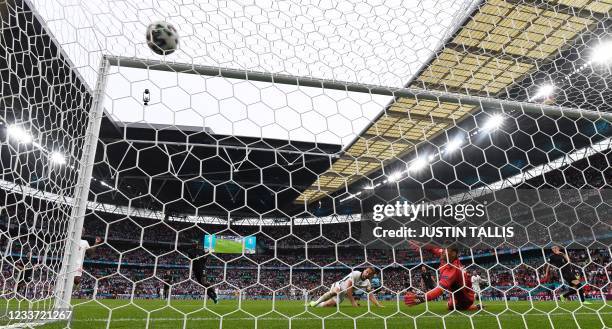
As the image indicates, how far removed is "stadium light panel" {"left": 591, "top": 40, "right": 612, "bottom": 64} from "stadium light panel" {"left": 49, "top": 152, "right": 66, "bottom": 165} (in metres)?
5.20

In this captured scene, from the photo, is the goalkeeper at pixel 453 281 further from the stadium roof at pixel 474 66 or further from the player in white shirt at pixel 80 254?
the player in white shirt at pixel 80 254

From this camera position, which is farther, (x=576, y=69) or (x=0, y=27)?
(x=576, y=69)

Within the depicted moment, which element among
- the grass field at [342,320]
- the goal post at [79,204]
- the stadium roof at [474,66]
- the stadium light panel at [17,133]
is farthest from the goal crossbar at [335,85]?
the grass field at [342,320]

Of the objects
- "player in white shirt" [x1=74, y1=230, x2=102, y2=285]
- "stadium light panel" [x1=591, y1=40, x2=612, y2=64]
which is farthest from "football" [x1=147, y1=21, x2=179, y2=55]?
"stadium light panel" [x1=591, y1=40, x2=612, y2=64]

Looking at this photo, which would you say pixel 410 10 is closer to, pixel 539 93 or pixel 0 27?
pixel 539 93

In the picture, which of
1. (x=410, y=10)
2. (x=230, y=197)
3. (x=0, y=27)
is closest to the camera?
(x=0, y=27)

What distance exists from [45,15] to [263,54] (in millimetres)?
1389

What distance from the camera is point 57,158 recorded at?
2.51 meters

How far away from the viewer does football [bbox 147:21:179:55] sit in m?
2.44

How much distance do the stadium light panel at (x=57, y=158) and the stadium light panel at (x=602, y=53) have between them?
5202 mm

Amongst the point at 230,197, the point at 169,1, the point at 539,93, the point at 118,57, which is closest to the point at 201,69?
the point at 118,57

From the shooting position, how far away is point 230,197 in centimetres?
2127

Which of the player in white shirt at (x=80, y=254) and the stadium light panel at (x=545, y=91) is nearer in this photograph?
the player in white shirt at (x=80, y=254)

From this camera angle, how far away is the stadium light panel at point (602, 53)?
4.23 metres
